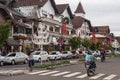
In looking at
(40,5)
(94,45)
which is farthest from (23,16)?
(94,45)

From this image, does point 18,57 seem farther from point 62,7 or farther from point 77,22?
point 77,22

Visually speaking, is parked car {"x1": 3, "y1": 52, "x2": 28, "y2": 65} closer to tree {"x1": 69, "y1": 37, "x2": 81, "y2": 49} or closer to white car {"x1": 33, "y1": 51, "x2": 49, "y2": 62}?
white car {"x1": 33, "y1": 51, "x2": 49, "y2": 62}

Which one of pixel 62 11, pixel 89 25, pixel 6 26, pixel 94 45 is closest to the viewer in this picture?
pixel 6 26

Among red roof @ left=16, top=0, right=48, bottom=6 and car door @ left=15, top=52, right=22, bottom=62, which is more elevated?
red roof @ left=16, top=0, right=48, bottom=6

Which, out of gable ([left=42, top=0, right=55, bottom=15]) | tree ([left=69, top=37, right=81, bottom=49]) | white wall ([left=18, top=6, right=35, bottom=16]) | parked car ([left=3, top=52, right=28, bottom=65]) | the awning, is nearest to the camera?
parked car ([left=3, top=52, right=28, bottom=65])

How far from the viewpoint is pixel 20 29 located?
66.8 meters

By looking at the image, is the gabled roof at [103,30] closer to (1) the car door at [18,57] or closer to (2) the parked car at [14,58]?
(2) the parked car at [14,58]

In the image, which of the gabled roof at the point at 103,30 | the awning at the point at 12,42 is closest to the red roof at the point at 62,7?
the awning at the point at 12,42

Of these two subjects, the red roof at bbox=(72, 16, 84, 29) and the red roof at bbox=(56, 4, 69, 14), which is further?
the red roof at bbox=(72, 16, 84, 29)

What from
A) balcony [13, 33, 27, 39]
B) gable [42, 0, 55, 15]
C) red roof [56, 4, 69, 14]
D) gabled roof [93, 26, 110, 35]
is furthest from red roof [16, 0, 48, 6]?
gabled roof [93, 26, 110, 35]

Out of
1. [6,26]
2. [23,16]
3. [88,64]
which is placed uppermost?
[23,16]

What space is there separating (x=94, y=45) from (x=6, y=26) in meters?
60.3

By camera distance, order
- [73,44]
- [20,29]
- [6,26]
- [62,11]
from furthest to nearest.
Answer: [62,11] < [73,44] < [20,29] < [6,26]

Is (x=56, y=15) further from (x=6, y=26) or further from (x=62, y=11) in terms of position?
(x=6, y=26)
